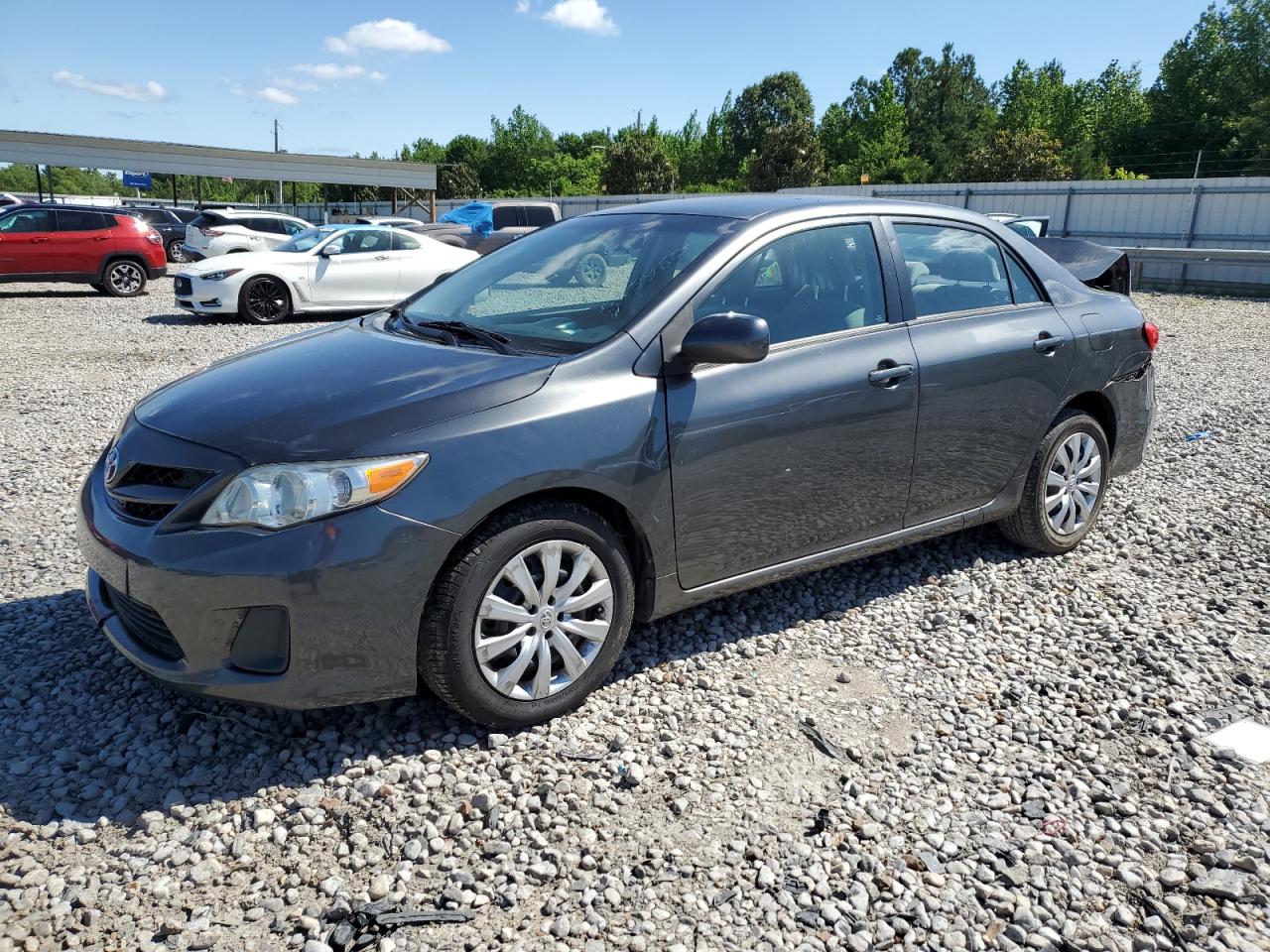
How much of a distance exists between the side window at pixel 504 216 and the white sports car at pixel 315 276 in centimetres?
1211

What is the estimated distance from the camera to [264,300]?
47.3 ft

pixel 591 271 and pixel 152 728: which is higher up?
pixel 591 271

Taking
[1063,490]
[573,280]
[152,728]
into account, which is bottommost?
[152,728]

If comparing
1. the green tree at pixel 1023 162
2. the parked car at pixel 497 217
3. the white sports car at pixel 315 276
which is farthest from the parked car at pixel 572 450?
the green tree at pixel 1023 162

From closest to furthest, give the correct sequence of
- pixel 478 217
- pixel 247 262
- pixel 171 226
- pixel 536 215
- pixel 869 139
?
pixel 247 262, pixel 478 217, pixel 536 215, pixel 171 226, pixel 869 139

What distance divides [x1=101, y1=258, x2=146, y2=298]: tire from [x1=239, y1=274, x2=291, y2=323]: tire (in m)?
5.50

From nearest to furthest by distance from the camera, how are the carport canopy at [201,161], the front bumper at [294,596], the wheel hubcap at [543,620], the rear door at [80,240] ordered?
1. the front bumper at [294,596]
2. the wheel hubcap at [543,620]
3. the rear door at [80,240]
4. the carport canopy at [201,161]

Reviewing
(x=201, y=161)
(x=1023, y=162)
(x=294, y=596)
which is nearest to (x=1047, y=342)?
(x=294, y=596)

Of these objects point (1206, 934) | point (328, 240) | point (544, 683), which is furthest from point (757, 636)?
point (328, 240)

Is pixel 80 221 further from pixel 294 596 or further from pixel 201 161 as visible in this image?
pixel 201 161

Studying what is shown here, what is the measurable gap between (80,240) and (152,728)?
17.6 meters

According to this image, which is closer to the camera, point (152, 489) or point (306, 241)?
point (152, 489)

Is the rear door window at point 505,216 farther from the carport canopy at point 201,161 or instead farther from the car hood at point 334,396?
the car hood at point 334,396

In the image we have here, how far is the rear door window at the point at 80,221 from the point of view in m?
17.8
